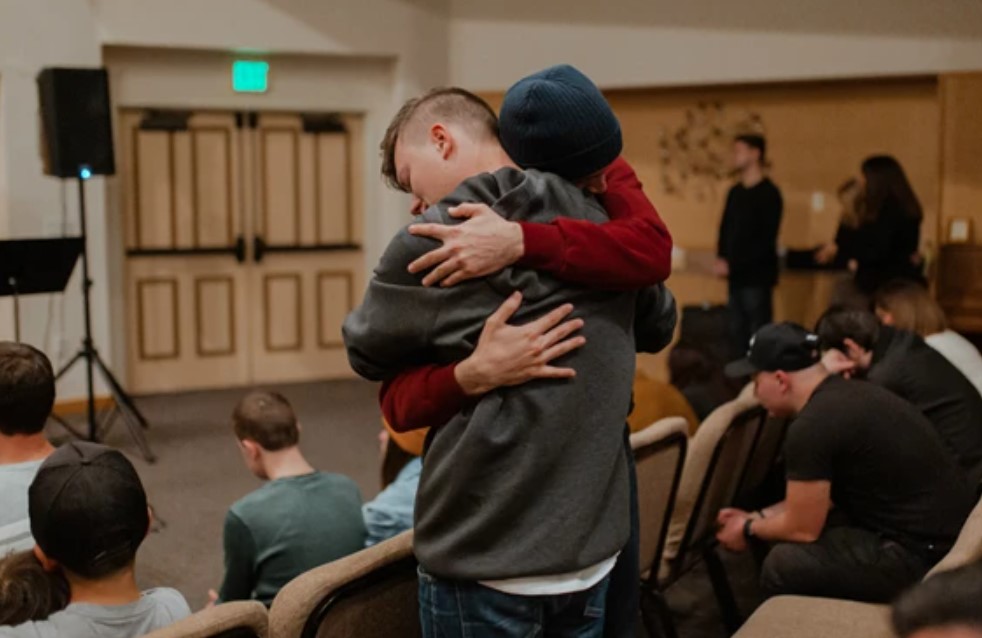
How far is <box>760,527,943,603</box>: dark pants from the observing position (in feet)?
8.59

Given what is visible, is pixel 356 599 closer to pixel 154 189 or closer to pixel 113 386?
pixel 113 386

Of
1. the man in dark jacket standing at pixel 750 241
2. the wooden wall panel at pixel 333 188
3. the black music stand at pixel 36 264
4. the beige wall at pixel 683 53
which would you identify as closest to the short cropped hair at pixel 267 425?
the black music stand at pixel 36 264

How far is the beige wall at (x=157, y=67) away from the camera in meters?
6.14

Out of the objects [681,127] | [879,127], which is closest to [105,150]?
[681,127]

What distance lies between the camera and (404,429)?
4.79 ft

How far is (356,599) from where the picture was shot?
1.67m

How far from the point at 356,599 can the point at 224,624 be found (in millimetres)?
275

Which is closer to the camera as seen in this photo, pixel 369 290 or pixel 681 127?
pixel 369 290

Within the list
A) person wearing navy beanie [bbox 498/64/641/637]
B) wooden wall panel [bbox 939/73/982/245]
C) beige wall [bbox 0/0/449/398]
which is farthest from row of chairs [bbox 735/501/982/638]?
beige wall [bbox 0/0/449/398]

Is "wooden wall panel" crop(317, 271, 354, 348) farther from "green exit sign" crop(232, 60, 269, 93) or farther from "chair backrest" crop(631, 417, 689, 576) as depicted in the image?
"chair backrest" crop(631, 417, 689, 576)

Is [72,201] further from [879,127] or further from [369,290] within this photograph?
[369,290]

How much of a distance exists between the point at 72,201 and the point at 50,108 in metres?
1.01

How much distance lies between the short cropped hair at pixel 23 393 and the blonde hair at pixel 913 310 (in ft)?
8.32

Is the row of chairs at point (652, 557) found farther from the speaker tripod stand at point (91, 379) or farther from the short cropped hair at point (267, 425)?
the speaker tripod stand at point (91, 379)
